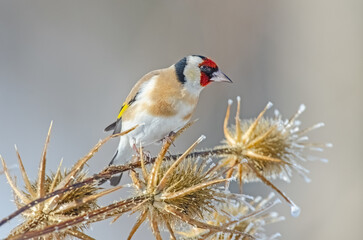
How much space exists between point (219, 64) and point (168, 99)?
739 millimetres

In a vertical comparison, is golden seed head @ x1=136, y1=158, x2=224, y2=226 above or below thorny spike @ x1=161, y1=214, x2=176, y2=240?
above

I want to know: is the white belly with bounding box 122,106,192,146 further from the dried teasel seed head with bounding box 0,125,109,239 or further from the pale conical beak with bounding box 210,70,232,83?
the dried teasel seed head with bounding box 0,125,109,239

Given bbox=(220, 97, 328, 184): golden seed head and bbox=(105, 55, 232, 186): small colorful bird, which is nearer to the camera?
bbox=(220, 97, 328, 184): golden seed head

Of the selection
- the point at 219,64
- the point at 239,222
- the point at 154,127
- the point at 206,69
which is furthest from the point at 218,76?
the point at 219,64

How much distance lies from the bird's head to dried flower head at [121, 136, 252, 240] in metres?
0.28

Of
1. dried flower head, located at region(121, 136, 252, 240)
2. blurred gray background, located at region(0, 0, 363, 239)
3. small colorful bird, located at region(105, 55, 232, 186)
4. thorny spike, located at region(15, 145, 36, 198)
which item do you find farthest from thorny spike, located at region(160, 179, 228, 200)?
blurred gray background, located at region(0, 0, 363, 239)

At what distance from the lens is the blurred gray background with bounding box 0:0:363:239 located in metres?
1.54

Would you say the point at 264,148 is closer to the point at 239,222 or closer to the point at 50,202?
the point at 239,222

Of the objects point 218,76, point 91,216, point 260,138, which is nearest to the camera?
point 91,216

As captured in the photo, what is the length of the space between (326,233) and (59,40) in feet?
3.85

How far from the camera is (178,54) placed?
1.58m

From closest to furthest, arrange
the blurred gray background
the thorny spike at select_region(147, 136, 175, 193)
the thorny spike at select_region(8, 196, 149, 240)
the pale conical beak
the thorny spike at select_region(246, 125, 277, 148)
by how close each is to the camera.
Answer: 1. the thorny spike at select_region(8, 196, 149, 240)
2. the thorny spike at select_region(147, 136, 175, 193)
3. the thorny spike at select_region(246, 125, 277, 148)
4. the pale conical beak
5. the blurred gray background

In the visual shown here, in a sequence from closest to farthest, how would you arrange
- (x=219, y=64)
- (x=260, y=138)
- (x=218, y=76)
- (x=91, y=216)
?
(x=91, y=216) → (x=260, y=138) → (x=218, y=76) → (x=219, y=64)

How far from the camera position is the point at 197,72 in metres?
0.80
